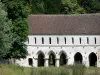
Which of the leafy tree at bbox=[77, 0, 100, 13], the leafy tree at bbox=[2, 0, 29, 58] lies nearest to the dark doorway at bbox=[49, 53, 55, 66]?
the leafy tree at bbox=[2, 0, 29, 58]

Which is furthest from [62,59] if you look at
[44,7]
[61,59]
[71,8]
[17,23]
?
[71,8]

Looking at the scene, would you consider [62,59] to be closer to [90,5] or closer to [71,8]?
[71,8]

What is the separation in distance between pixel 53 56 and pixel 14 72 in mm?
47767

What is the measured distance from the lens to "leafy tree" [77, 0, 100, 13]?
11304 centimetres

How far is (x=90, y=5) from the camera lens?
11456cm

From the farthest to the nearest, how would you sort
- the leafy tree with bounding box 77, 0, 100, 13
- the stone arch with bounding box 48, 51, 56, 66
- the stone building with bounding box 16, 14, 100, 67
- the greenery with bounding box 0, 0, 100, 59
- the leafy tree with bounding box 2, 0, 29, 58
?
the leafy tree with bounding box 77, 0, 100, 13 < the stone arch with bounding box 48, 51, 56, 66 < the stone building with bounding box 16, 14, 100, 67 < the leafy tree with bounding box 2, 0, 29, 58 < the greenery with bounding box 0, 0, 100, 59

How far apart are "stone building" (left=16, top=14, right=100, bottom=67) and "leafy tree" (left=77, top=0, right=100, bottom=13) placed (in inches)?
1176

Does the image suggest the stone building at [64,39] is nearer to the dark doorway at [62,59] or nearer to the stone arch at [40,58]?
the stone arch at [40,58]

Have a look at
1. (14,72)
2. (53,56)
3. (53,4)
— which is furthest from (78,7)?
(14,72)

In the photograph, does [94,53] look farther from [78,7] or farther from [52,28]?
[78,7]

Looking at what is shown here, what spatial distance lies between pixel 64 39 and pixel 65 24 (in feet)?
8.08

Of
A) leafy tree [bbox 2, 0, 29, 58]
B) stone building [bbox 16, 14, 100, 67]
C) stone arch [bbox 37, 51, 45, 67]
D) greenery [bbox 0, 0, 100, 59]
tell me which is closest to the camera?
greenery [bbox 0, 0, 100, 59]

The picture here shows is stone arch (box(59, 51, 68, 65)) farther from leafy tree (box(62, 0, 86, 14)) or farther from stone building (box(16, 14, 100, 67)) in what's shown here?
leafy tree (box(62, 0, 86, 14))

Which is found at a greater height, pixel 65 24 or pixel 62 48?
pixel 65 24
